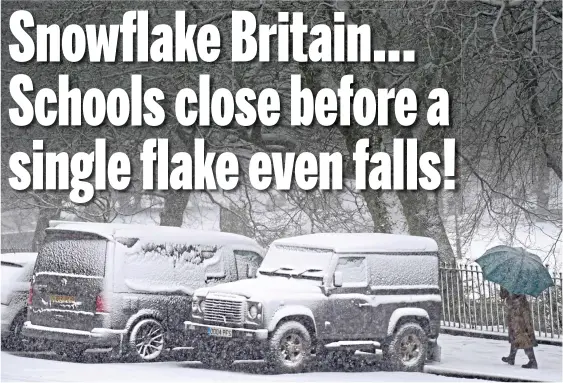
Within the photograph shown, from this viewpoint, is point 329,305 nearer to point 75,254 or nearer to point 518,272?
point 518,272

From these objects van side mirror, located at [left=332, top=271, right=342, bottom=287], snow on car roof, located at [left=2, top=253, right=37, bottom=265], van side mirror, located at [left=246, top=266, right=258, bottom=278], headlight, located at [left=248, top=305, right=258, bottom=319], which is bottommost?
headlight, located at [left=248, top=305, right=258, bottom=319]

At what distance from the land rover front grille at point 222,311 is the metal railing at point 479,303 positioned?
5823mm

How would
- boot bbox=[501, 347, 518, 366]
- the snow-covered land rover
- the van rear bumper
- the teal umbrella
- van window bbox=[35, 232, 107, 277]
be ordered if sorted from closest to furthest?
the snow-covered land rover, the van rear bumper, the teal umbrella, van window bbox=[35, 232, 107, 277], boot bbox=[501, 347, 518, 366]

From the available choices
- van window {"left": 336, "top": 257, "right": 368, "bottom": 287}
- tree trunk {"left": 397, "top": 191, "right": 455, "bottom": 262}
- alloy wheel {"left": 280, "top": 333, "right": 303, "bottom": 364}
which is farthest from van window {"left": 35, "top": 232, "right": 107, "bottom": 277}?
tree trunk {"left": 397, "top": 191, "right": 455, "bottom": 262}

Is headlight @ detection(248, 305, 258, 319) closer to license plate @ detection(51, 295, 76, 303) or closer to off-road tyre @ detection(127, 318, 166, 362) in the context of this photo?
off-road tyre @ detection(127, 318, 166, 362)

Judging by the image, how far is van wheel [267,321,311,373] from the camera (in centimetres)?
1363

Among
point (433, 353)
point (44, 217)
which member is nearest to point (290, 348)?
point (433, 353)

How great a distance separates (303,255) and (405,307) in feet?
5.23

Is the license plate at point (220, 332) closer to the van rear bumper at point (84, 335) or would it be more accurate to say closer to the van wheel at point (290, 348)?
the van wheel at point (290, 348)

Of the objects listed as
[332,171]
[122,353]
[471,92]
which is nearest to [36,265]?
[122,353]

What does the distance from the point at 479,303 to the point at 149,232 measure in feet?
21.9

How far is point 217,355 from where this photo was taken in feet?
46.5

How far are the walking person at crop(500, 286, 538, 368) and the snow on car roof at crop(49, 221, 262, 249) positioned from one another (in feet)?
12.2

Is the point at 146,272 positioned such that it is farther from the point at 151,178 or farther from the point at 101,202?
the point at 101,202
